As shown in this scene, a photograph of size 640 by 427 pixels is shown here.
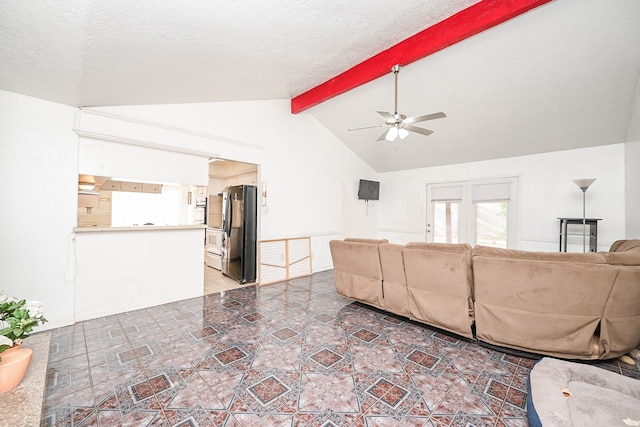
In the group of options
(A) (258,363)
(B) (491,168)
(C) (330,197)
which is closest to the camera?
(A) (258,363)

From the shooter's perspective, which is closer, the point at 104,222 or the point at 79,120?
the point at 79,120

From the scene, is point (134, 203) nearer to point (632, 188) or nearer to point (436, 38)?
point (436, 38)

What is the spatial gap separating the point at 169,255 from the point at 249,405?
108 inches

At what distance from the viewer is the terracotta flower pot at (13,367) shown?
1471 mm

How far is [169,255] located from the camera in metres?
3.78

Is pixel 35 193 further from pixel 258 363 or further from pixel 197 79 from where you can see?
pixel 258 363

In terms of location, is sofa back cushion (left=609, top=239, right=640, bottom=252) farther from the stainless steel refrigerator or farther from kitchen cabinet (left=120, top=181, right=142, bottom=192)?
kitchen cabinet (left=120, top=181, right=142, bottom=192)

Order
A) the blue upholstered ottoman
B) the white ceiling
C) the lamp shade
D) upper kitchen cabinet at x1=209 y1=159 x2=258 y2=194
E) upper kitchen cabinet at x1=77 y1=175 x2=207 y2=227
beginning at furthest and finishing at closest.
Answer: upper kitchen cabinet at x1=209 y1=159 x2=258 y2=194 < the lamp shade < upper kitchen cabinet at x1=77 y1=175 x2=207 y2=227 < the white ceiling < the blue upholstered ottoman

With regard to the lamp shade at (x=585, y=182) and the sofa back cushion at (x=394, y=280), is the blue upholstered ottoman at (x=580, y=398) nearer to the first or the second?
the sofa back cushion at (x=394, y=280)

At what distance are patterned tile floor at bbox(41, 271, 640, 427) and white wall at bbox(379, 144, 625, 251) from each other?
3540 millimetres

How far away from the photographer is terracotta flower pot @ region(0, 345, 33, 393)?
1.47m

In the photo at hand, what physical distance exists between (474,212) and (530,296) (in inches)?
167

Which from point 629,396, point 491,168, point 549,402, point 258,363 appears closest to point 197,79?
point 258,363

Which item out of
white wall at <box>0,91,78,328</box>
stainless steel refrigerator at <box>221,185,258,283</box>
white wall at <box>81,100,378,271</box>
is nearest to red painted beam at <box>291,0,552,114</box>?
white wall at <box>81,100,378,271</box>
